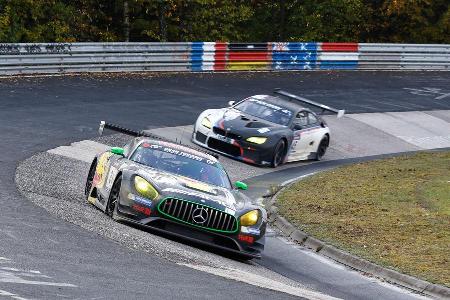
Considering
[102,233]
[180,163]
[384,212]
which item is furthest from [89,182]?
[384,212]

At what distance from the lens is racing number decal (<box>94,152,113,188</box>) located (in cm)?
1571

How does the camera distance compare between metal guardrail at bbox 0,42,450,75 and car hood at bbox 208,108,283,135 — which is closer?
car hood at bbox 208,108,283,135

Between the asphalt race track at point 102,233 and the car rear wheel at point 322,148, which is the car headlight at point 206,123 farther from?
the car rear wheel at point 322,148

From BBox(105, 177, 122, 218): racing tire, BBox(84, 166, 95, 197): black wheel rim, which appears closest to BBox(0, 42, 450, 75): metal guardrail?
BBox(84, 166, 95, 197): black wheel rim

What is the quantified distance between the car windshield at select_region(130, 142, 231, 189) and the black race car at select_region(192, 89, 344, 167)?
8736 millimetres

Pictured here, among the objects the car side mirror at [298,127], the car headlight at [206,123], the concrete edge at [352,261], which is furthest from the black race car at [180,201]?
the car side mirror at [298,127]

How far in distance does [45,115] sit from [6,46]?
5.84 meters

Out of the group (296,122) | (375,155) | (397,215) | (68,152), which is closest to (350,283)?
(397,215)

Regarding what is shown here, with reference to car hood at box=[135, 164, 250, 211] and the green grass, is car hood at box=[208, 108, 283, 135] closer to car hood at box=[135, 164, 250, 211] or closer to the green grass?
the green grass

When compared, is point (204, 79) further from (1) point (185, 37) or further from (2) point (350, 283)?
(2) point (350, 283)

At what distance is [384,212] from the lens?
19.5 meters

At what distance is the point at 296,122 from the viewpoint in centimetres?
2617

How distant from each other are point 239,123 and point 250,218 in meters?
10.6

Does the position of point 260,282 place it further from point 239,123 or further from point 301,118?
point 301,118
